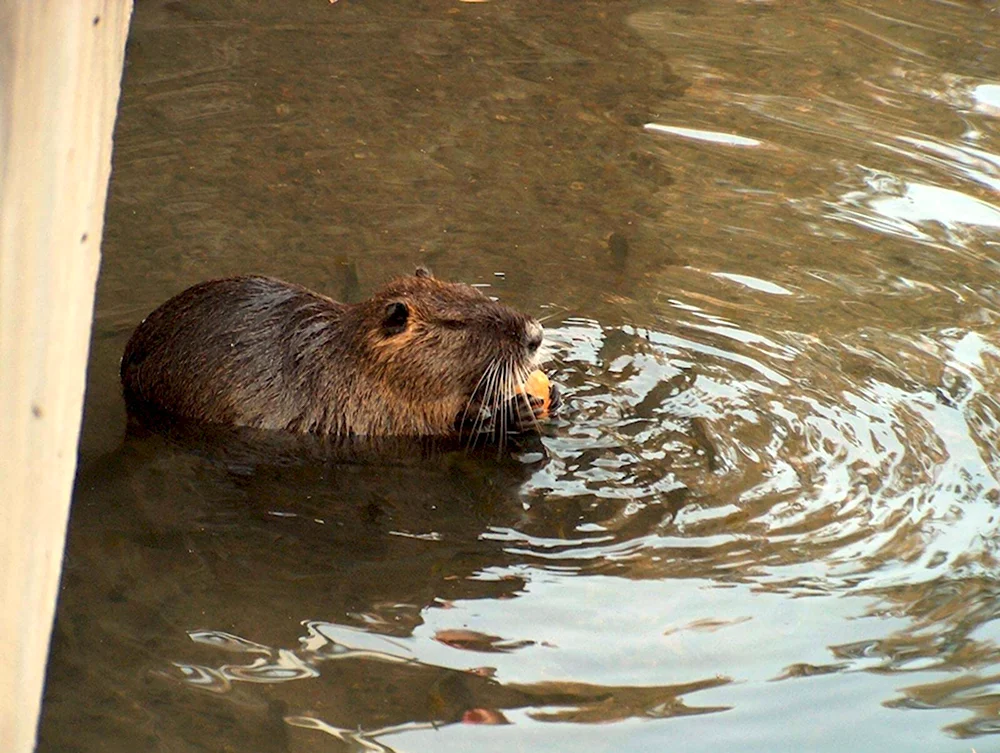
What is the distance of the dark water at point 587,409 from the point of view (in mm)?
3189

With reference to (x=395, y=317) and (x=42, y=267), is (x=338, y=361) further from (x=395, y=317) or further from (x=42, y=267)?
(x=42, y=267)

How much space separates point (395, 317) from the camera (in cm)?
441

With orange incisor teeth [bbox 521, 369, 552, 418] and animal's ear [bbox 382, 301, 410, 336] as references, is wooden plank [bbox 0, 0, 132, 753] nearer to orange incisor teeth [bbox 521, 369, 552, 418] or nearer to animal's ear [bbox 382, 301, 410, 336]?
animal's ear [bbox 382, 301, 410, 336]

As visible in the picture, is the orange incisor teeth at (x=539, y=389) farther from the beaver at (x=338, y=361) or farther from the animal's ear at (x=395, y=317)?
the animal's ear at (x=395, y=317)

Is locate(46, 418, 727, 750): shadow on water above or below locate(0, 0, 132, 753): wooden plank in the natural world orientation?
below

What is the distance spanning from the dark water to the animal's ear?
1.47 ft

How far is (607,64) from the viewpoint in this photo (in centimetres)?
742

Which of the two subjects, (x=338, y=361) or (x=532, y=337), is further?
(x=338, y=361)

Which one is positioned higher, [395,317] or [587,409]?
[395,317]

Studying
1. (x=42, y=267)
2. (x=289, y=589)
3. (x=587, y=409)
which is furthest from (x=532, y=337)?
(x=42, y=267)

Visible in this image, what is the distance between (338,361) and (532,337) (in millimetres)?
641

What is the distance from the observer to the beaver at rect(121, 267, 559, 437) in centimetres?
Result: 436

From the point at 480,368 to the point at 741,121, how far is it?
296 centimetres

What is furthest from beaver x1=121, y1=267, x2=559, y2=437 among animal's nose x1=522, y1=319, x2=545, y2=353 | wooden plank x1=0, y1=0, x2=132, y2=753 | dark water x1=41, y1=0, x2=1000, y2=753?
wooden plank x1=0, y1=0, x2=132, y2=753
